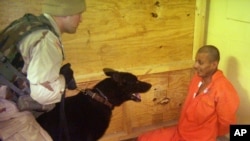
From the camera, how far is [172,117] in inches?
101

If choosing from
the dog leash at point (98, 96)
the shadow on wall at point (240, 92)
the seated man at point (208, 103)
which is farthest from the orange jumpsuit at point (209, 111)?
the dog leash at point (98, 96)

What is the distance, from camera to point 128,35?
84.7 inches

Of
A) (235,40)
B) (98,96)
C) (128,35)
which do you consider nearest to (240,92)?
(235,40)

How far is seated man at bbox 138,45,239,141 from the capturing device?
185 centimetres

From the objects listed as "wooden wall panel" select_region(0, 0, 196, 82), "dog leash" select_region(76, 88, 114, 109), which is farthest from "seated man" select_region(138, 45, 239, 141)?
"dog leash" select_region(76, 88, 114, 109)

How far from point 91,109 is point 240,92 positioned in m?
1.19

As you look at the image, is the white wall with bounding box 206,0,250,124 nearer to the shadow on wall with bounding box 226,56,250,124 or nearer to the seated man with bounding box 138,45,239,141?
the shadow on wall with bounding box 226,56,250,124

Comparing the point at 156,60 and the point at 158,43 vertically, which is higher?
the point at 158,43

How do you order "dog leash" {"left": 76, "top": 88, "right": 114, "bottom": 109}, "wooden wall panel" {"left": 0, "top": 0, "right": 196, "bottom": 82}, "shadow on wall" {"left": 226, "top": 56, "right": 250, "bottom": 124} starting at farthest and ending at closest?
1. "shadow on wall" {"left": 226, "top": 56, "right": 250, "bottom": 124}
2. "wooden wall panel" {"left": 0, "top": 0, "right": 196, "bottom": 82}
3. "dog leash" {"left": 76, "top": 88, "right": 114, "bottom": 109}

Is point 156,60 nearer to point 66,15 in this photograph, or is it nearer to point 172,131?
point 172,131

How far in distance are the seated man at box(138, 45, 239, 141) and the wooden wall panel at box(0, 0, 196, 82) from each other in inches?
15.2

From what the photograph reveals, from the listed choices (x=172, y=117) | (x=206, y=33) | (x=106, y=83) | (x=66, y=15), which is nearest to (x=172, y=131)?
(x=172, y=117)

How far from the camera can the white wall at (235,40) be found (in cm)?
205

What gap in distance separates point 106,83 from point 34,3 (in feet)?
2.30
